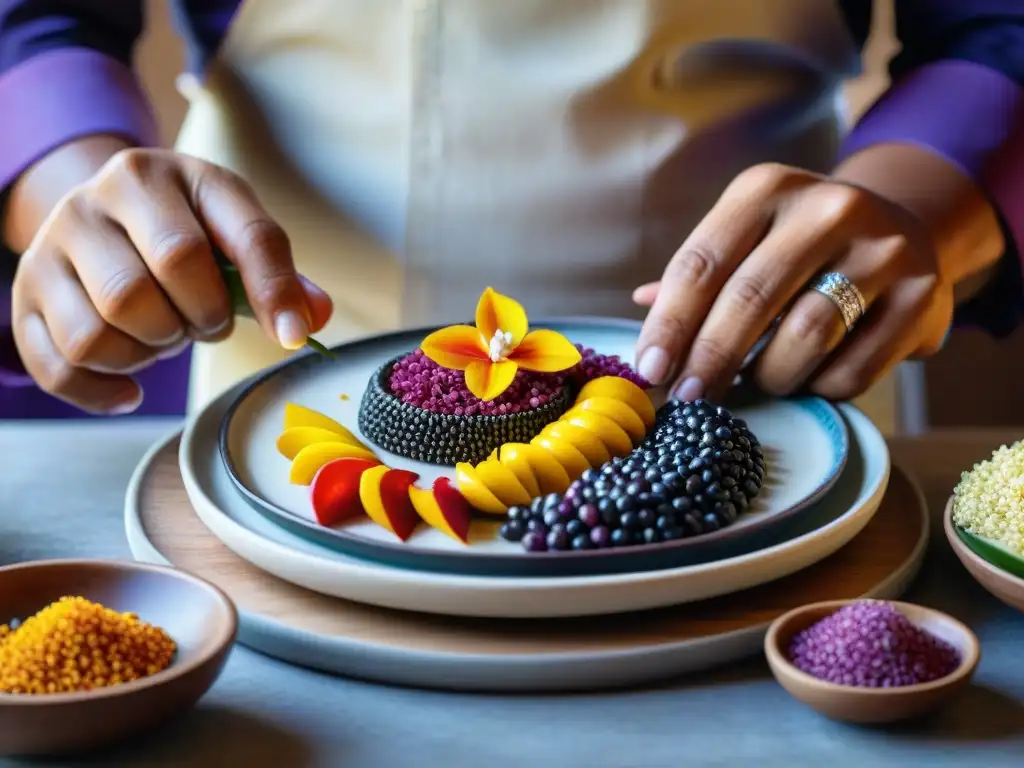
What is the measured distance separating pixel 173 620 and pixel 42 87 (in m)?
0.76

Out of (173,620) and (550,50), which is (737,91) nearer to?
(550,50)

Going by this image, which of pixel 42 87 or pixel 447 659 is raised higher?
pixel 42 87

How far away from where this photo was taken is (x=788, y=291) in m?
1.04

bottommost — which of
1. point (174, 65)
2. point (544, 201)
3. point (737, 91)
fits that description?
point (174, 65)

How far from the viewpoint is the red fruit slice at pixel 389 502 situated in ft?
2.73

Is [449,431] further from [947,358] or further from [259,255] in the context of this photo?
[947,358]

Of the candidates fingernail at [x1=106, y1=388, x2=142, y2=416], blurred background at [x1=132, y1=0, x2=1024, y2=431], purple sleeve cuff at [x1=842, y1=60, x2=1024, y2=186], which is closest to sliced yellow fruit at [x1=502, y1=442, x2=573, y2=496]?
fingernail at [x1=106, y1=388, x2=142, y2=416]

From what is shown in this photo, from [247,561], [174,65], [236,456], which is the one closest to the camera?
[247,561]

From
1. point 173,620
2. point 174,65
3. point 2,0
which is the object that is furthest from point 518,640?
point 174,65

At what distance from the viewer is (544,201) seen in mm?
1327

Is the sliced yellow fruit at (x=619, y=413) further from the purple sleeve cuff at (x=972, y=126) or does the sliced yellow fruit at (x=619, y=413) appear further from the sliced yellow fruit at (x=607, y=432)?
the purple sleeve cuff at (x=972, y=126)

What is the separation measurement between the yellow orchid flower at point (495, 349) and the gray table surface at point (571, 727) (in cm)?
29

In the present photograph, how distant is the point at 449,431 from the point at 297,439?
0.40 ft

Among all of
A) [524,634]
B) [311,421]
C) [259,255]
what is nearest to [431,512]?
[524,634]
